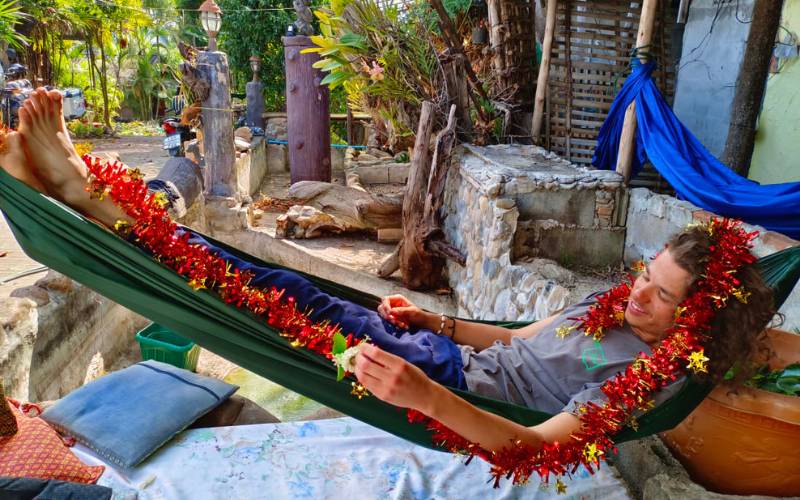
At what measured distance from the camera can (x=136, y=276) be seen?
59.9 inches

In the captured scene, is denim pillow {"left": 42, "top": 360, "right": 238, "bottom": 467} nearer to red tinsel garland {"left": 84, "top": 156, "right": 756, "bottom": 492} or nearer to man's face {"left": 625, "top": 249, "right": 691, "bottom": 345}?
red tinsel garland {"left": 84, "top": 156, "right": 756, "bottom": 492}

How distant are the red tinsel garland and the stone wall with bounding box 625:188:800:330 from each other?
3.56 feet

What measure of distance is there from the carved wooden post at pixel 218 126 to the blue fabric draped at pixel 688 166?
3055 millimetres

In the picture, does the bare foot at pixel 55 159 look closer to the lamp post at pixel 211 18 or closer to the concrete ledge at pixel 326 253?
the concrete ledge at pixel 326 253

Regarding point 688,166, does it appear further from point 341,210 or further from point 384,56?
point 341,210

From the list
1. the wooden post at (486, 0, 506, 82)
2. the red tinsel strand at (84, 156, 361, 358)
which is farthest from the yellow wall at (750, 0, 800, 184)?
the red tinsel strand at (84, 156, 361, 358)

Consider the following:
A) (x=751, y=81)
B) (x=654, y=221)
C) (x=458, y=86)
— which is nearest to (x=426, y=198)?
(x=458, y=86)

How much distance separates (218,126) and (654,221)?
3592 mm

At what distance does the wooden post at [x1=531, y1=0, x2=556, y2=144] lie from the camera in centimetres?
415

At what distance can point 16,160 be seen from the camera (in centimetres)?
151

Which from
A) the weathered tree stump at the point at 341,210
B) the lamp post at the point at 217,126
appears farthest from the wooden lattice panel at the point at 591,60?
the lamp post at the point at 217,126

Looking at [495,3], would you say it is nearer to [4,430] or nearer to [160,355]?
[160,355]

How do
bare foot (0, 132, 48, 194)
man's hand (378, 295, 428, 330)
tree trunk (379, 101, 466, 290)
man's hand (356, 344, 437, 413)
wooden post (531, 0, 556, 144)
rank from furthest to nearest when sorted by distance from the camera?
wooden post (531, 0, 556, 144) < tree trunk (379, 101, 466, 290) < man's hand (378, 295, 428, 330) < bare foot (0, 132, 48, 194) < man's hand (356, 344, 437, 413)

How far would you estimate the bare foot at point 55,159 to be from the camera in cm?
157
